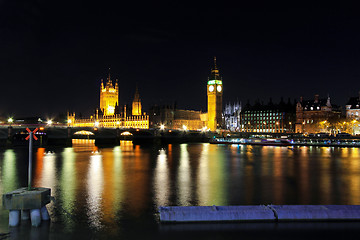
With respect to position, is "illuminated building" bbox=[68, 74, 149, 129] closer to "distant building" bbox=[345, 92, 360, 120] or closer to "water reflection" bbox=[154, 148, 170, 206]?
"distant building" bbox=[345, 92, 360, 120]

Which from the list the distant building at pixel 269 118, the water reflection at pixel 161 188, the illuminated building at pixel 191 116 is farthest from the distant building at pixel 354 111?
the water reflection at pixel 161 188

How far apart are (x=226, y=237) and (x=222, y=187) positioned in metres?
8.07

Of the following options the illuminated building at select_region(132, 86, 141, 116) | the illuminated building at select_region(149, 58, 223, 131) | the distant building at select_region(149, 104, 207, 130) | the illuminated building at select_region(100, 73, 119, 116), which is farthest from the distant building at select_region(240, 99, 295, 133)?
the illuminated building at select_region(100, 73, 119, 116)

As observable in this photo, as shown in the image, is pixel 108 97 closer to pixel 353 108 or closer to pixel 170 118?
pixel 170 118

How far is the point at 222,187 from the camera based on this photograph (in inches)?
673

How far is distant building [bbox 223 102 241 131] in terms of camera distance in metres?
174

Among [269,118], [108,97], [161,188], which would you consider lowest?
[161,188]

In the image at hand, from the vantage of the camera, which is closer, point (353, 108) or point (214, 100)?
point (353, 108)

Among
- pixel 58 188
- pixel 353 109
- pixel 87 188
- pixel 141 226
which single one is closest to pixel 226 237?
pixel 141 226

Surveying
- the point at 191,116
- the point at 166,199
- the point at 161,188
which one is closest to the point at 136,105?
the point at 191,116

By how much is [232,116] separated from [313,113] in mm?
71920

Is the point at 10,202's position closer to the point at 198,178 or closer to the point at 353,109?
the point at 198,178

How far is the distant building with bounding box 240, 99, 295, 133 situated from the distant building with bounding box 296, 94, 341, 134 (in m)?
8.32

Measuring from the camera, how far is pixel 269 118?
137 meters
